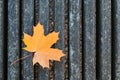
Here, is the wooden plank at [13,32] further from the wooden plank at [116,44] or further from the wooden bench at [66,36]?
the wooden plank at [116,44]

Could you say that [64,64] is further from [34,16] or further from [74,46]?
[34,16]

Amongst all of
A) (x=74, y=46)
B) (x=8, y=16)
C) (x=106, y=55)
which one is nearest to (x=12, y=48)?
(x=8, y=16)

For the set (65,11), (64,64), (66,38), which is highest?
(65,11)

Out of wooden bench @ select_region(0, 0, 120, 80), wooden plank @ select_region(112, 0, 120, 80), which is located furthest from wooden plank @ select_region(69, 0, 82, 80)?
wooden plank @ select_region(112, 0, 120, 80)

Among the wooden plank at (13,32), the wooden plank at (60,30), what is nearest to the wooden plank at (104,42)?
the wooden plank at (60,30)

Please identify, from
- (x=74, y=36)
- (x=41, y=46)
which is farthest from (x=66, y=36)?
(x=41, y=46)

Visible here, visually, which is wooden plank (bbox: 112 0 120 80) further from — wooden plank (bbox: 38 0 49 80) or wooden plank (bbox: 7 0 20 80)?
wooden plank (bbox: 7 0 20 80)
